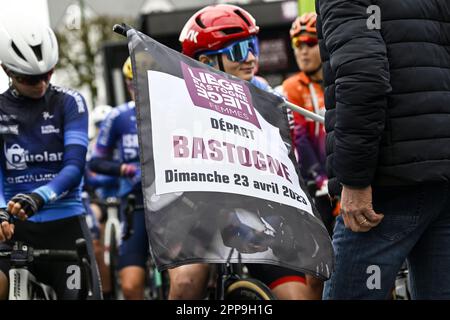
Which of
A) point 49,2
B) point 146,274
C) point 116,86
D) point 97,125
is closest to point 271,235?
point 146,274

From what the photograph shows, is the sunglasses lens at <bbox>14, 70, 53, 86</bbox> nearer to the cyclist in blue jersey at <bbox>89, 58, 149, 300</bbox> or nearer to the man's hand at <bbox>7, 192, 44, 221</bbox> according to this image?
the man's hand at <bbox>7, 192, 44, 221</bbox>

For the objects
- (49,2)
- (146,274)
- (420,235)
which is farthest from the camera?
(49,2)

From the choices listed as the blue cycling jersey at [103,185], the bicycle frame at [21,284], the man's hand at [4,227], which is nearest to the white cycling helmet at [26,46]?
the man's hand at [4,227]

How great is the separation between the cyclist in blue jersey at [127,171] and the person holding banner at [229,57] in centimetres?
274

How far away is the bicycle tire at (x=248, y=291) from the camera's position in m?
5.31

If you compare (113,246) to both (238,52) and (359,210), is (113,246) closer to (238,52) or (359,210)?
(238,52)

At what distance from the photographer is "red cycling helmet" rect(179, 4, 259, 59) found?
5.74 m

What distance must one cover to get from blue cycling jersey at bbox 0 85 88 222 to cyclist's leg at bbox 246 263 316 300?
47.3 inches

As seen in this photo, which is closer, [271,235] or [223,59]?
[271,235]

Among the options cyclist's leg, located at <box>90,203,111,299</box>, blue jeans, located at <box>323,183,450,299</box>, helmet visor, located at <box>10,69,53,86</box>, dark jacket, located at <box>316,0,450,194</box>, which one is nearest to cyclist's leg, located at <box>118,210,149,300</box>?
cyclist's leg, located at <box>90,203,111,299</box>

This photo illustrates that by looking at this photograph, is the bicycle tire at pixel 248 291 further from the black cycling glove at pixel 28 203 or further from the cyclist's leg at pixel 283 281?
the black cycling glove at pixel 28 203
